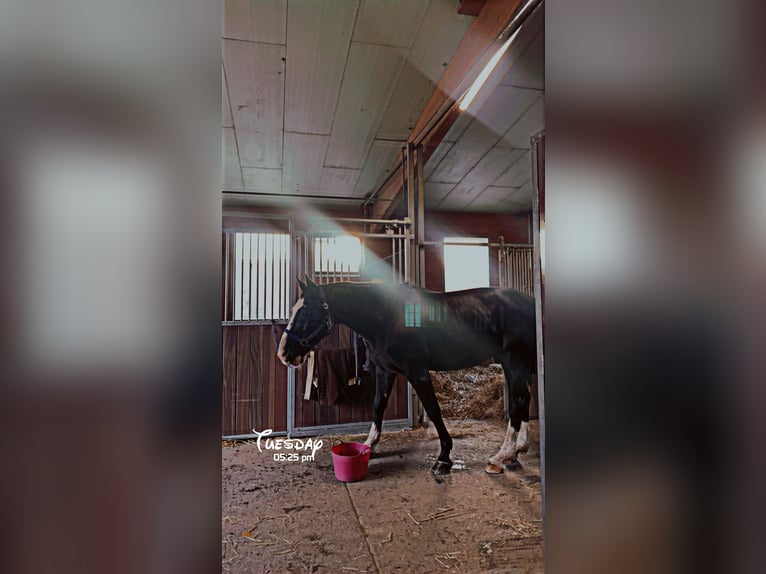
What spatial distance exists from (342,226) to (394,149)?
43 centimetres

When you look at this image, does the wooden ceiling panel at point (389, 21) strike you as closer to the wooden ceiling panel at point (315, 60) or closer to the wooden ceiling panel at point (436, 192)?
the wooden ceiling panel at point (315, 60)

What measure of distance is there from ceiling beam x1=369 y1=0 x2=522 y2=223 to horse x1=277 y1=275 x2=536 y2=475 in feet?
1.70

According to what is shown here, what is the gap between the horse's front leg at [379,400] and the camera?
61.8 inches

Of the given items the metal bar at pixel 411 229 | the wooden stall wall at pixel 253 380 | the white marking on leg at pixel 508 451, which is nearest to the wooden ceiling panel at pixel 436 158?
the metal bar at pixel 411 229

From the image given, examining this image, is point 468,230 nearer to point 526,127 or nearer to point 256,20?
point 526,127

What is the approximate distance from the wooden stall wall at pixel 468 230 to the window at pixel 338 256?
1.11ft

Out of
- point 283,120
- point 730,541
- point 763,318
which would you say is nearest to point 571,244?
point 763,318

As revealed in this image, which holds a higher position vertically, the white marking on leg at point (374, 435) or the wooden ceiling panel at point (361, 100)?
the wooden ceiling panel at point (361, 100)

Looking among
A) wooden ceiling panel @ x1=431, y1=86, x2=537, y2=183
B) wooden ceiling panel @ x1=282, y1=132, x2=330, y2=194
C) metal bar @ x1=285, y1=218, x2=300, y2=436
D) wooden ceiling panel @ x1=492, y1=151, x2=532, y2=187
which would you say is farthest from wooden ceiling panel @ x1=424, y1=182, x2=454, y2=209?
metal bar @ x1=285, y1=218, x2=300, y2=436

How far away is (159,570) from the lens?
252 millimetres

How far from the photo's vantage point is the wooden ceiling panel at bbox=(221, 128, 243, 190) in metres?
1.26

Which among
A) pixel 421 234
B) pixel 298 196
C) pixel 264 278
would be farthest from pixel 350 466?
pixel 298 196

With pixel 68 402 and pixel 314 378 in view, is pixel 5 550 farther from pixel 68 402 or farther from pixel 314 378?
pixel 314 378

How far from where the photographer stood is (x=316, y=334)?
1.43 metres
